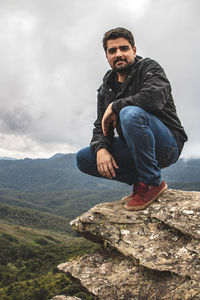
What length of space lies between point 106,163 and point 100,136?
3.19 ft

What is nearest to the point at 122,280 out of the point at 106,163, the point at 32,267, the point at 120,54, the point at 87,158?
the point at 106,163

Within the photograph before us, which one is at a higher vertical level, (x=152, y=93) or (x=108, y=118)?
(x=152, y=93)

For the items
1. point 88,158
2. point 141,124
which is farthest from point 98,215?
point 141,124

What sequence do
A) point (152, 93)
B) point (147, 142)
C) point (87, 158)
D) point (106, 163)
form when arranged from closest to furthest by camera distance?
point (152, 93), point (147, 142), point (106, 163), point (87, 158)

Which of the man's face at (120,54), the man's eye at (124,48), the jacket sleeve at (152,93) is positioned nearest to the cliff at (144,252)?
the jacket sleeve at (152,93)

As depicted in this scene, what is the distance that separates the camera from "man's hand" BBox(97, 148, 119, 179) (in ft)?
19.6

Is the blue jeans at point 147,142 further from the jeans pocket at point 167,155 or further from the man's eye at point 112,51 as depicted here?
the man's eye at point 112,51

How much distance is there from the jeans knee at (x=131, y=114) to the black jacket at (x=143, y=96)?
134 millimetres

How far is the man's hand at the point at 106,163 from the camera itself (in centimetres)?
596

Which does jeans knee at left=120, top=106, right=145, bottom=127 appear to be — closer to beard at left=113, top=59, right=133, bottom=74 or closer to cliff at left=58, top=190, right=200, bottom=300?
beard at left=113, top=59, right=133, bottom=74

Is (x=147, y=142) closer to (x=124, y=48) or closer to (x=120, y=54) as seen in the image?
(x=120, y=54)

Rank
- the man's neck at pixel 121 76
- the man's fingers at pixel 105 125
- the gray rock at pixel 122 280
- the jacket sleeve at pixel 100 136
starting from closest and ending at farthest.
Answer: the gray rock at pixel 122 280, the man's fingers at pixel 105 125, the man's neck at pixel 121 76, the jacket sleeve at pixel 100 136

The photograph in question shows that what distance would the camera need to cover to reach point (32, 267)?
387ft

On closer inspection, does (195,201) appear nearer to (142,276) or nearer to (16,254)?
(142,276)
